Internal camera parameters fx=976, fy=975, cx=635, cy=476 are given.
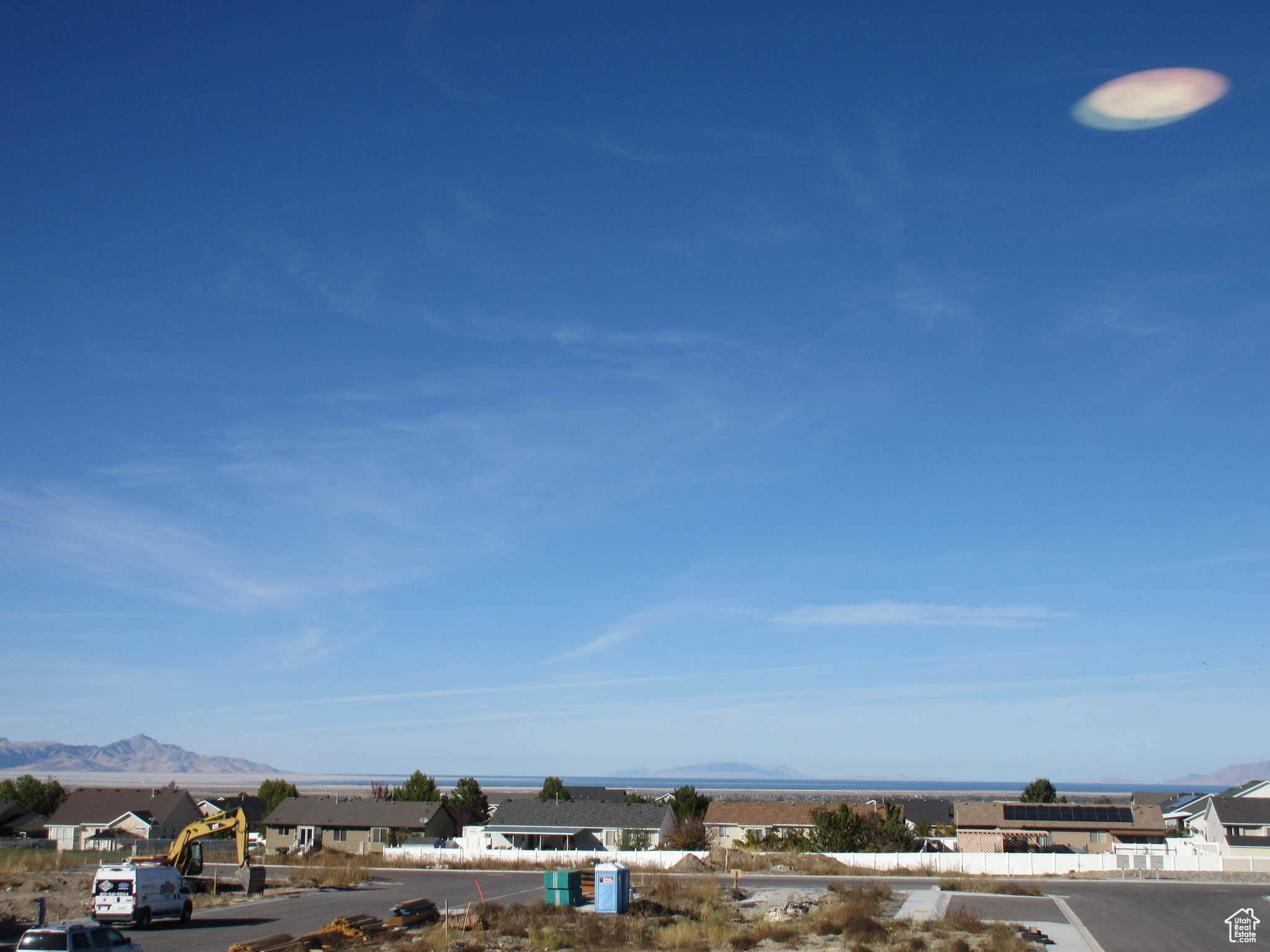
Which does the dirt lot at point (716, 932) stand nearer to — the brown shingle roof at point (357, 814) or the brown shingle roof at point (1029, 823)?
the brown shingle roof at point (357, 814)

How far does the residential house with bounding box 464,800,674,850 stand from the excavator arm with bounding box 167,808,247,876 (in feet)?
111

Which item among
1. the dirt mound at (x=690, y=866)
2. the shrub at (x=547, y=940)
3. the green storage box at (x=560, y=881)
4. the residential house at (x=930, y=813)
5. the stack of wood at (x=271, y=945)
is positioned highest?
the stack of wood at (x=271, y=945)

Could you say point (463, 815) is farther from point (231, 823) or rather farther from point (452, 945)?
point (452, 945)

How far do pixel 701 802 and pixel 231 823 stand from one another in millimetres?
54574

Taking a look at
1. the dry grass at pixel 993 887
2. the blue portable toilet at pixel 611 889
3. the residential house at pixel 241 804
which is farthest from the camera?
the residential house at pixel 241 804

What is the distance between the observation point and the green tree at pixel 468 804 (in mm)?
88875

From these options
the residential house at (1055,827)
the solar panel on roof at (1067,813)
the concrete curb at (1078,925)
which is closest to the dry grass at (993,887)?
the concrete curb at (1078,925)

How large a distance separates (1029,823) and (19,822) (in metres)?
91.7

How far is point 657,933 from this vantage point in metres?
30.9

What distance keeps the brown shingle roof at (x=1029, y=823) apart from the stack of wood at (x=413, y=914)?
60.3 m

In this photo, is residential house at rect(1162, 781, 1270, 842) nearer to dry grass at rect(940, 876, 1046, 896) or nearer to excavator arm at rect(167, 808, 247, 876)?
dry grass at rect(940, 876, 1046, 896)

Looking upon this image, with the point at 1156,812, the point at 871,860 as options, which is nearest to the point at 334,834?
the point at 871,860

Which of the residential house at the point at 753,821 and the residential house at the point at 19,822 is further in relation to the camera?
the residential house at the point at 19,822

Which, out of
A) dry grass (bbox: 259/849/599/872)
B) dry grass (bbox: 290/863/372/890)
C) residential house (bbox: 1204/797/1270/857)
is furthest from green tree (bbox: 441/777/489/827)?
residential house (bbox: 1204/797/1270/857)
